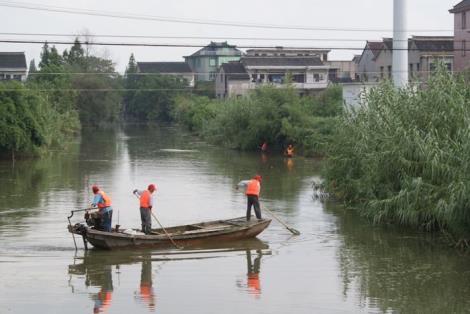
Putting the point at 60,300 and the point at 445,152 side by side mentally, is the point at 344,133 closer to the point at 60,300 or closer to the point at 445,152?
the point at 445,152

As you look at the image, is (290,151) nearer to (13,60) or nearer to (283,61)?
(283,61)

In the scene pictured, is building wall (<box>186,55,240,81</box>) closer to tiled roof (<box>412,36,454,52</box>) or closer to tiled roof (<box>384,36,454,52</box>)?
tiled roof (<box>384,36,454,52</box>)

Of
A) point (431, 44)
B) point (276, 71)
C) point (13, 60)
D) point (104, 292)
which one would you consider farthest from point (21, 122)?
point (13, 60)

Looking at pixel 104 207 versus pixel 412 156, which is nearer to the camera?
pixel 104 207

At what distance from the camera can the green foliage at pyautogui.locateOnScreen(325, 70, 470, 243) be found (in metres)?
23.6

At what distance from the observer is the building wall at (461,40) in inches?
2341

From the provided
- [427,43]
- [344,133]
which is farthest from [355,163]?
[427,43]

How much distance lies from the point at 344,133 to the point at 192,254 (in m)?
10.3

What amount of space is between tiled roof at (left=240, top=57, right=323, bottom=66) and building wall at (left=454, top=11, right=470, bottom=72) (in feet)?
120

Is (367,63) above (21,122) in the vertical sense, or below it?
above

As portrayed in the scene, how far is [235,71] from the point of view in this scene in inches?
4001

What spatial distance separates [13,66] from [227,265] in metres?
Result: 94.1

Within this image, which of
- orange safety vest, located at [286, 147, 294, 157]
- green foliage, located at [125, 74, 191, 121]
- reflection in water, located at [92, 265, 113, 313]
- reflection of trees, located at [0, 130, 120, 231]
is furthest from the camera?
green foliage, located at [125, 74, 191, 121]

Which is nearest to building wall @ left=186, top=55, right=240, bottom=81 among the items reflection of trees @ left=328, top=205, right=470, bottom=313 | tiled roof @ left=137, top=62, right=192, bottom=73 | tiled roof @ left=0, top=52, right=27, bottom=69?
tiled roof @ left=137, top=62, right=192, bottom=73
